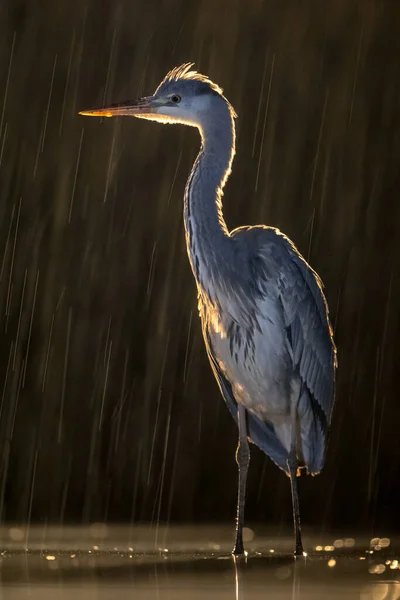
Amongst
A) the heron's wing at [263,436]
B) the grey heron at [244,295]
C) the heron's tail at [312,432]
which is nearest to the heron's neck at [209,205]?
the grey heron at [244,295]

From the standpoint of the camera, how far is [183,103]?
21.2 ft

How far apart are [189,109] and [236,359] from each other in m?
1.11

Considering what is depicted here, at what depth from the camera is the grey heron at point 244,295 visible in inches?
247

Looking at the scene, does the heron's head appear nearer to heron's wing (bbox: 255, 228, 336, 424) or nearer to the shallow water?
heron's wing (bbox: 255, 228, 336, 424)

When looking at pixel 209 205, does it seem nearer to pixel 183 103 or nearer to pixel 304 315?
pixel 183 103

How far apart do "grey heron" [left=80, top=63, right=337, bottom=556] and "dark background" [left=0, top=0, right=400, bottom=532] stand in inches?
227

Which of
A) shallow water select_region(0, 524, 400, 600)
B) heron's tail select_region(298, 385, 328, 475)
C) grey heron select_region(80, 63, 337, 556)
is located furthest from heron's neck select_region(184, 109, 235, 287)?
shallow water select_region(0, 524, 400, 600)

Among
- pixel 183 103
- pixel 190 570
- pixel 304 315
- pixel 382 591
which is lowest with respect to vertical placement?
pixel 190 570

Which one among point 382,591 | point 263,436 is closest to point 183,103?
point 263,436

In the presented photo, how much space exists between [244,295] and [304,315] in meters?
0.28

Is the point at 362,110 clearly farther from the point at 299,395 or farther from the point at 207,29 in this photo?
the point at 299,395

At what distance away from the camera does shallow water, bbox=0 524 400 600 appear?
14.7 ft

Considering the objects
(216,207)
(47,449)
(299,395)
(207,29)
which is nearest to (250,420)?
(299,395)

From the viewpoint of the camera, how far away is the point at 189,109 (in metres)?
6.43
